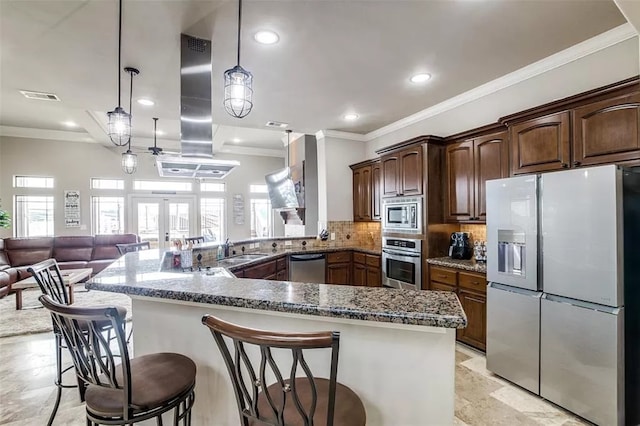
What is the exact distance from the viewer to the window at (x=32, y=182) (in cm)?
648

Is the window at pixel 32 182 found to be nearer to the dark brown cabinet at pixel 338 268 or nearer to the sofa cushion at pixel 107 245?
the sofa cushion at pixel 107 245

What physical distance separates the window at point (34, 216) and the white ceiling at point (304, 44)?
362 centimetres

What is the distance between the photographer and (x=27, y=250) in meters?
6.07

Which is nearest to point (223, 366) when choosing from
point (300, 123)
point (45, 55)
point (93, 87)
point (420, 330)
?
point (420, 330)

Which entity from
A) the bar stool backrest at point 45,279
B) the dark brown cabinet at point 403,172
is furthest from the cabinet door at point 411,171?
the bar stool backrest at point 45,279

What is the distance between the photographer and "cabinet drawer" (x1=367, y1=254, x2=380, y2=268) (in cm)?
453

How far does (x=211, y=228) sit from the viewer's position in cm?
805

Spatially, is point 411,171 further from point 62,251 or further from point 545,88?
point 62,251

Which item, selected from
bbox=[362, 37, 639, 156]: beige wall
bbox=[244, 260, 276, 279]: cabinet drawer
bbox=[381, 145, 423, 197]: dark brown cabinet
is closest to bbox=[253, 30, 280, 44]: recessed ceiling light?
bbox=[381, 145, 423, 197]: dark brown cabinet

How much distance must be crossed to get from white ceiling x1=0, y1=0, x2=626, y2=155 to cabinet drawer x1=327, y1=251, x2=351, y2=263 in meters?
2.24

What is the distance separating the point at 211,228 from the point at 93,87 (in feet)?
16.3

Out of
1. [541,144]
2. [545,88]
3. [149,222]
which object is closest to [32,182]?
[149,222]

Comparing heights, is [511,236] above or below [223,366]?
above

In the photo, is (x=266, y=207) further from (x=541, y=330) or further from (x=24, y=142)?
(x=541, y=330)
